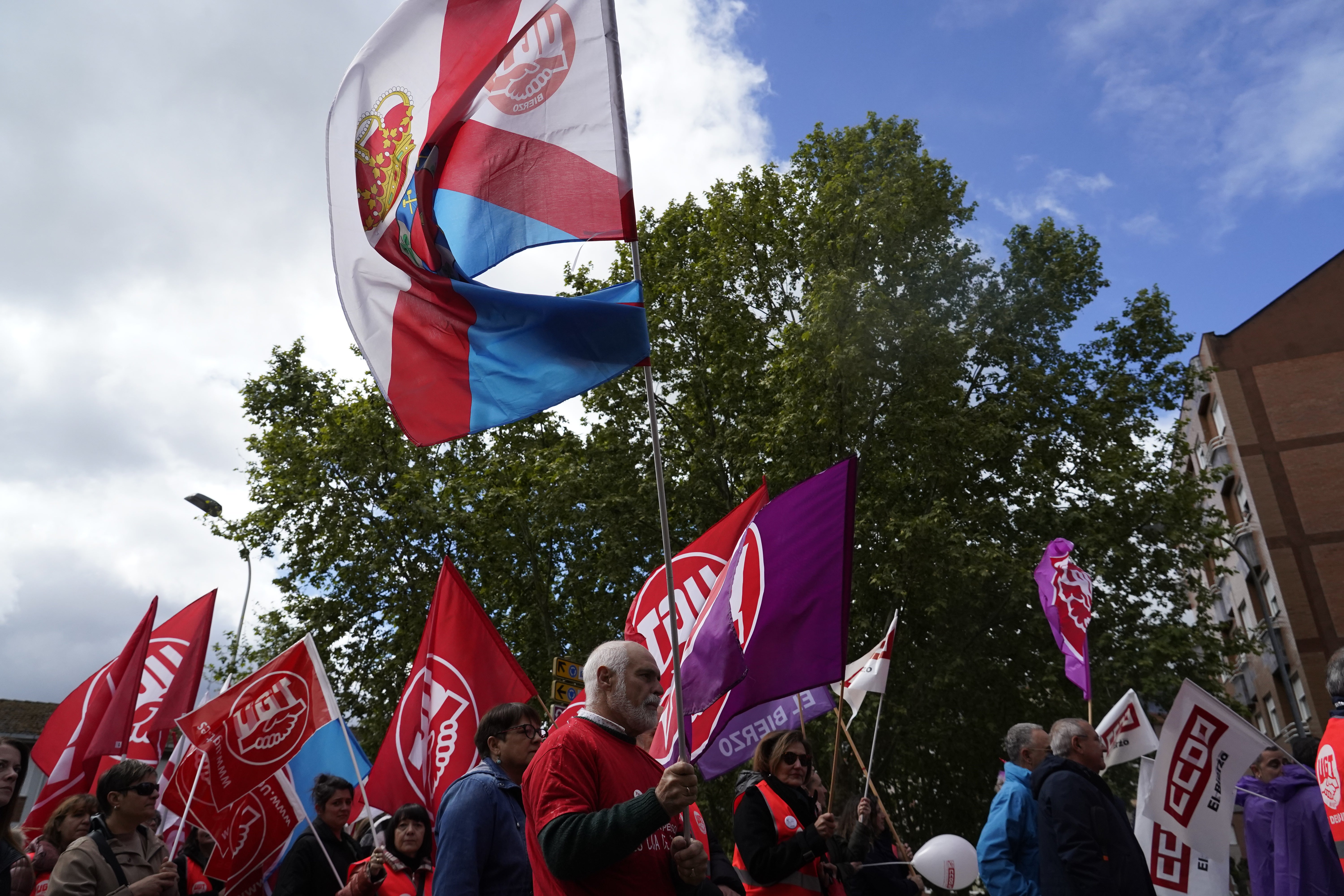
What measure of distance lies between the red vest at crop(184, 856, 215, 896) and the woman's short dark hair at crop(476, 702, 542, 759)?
353 centimetres

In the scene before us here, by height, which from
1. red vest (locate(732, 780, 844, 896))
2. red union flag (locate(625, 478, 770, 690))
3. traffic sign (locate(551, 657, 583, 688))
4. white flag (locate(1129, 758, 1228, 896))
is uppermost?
red union flag (locate(625, 478, 770, 690))

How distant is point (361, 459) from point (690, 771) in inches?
768

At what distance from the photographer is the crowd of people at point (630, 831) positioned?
286cm

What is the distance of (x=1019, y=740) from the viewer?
6.72m

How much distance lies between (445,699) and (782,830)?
3.34 meters

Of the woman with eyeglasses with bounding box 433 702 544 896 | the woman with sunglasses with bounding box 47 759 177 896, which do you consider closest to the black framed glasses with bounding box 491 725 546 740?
the woman with eyeglasses with bounding box 433 702 544 896

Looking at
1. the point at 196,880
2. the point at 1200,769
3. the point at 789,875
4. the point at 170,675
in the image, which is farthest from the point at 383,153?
the point at 170,675

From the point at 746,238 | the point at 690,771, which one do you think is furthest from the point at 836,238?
the point at 690,771

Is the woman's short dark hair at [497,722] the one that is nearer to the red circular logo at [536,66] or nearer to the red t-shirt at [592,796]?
the red t-shirt at [592,796]

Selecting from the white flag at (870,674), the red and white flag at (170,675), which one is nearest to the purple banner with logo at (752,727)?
the white flag at (870,674)

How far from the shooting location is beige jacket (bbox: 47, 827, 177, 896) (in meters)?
4.57

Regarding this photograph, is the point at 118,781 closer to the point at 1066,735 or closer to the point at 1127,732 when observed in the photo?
the point at 1066,735

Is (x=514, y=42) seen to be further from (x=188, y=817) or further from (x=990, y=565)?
(x=990, y=565)

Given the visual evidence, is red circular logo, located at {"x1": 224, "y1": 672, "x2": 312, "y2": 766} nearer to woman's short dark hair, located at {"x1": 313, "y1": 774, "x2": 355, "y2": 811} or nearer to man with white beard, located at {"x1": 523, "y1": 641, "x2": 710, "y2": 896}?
woman's short dark hair, located at {"x1": 313, "y1": 774, "x2": 355, "y2": 811}
